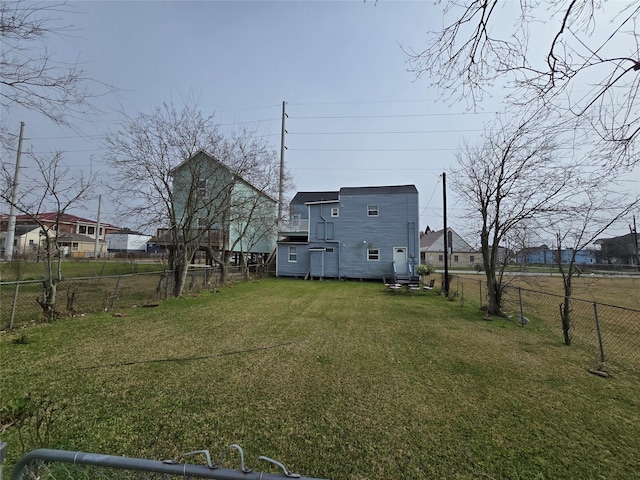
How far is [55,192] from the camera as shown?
284 inches

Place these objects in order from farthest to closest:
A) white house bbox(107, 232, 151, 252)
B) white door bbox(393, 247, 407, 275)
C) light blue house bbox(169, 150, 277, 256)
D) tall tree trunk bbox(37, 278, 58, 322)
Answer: white house bbox(107, 232, 151, 252) → white door bbox(393, 247, 407, 275) → light blue house bbox(169, 150, 277, 256) → tall tree trunk bbox(37, 278, 58, 322)

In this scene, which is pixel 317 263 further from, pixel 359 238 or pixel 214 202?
pixel 214 202

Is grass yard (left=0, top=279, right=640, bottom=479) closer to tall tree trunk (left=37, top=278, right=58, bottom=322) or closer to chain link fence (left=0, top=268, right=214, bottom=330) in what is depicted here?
tall tree trunk (left=37, top=278, right=58, bottom=322)

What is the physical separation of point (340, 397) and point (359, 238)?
16.5 m

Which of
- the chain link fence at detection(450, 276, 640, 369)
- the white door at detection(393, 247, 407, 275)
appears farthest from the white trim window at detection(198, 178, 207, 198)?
the white door at detection(393, 247, 407, 275)

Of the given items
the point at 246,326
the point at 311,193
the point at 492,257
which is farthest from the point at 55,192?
the point at 311,193

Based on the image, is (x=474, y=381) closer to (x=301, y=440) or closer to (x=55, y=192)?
(x=301, y=440)

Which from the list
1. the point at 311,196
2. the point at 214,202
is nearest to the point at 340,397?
the point at 214,202

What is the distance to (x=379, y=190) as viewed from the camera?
20.2 metres

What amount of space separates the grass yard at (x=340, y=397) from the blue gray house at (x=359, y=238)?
12493 millimetres

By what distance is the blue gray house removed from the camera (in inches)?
746

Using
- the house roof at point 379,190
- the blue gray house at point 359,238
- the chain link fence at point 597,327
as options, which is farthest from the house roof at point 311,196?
the chain link fence at point 597,327

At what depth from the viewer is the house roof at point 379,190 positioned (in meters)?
19.7

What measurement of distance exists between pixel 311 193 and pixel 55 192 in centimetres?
2077
